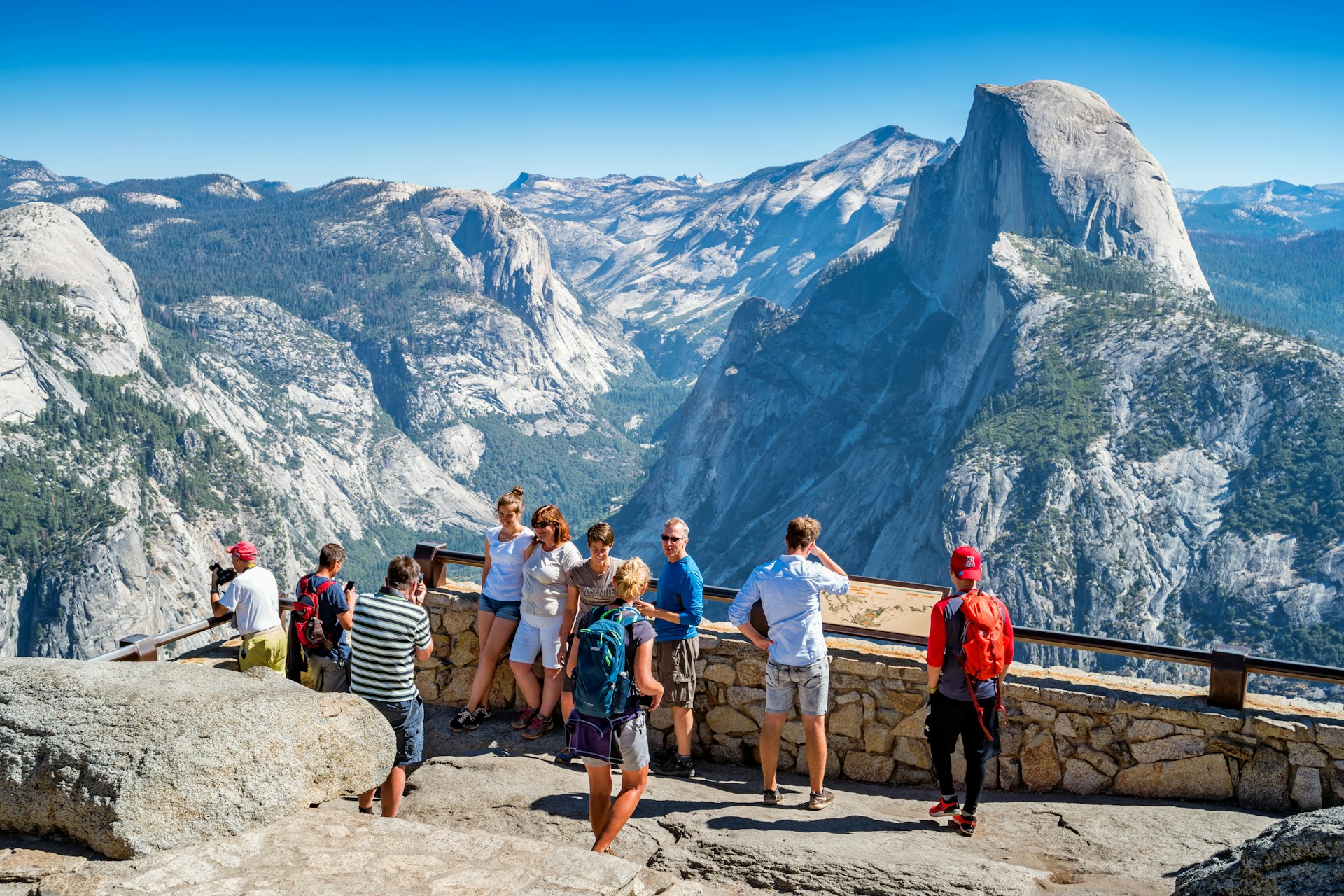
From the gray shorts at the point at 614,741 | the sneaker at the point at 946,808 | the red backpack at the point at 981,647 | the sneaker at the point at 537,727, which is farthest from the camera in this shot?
the sneaker at the point at 537,727

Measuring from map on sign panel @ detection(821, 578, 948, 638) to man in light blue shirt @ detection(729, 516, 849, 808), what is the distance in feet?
3.86

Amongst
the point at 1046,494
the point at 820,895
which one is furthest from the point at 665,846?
the point at 1046,494

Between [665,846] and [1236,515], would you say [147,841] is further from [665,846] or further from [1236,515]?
[1236,515]

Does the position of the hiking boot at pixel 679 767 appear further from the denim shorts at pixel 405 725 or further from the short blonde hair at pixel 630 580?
the short blonde hair at pixel 630 580

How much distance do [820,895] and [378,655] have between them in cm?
404

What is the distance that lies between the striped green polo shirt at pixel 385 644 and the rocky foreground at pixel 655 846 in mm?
1055

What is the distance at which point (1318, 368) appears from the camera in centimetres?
13500

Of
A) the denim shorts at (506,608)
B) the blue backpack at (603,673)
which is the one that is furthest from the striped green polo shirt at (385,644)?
the denim shorts at (506,608)

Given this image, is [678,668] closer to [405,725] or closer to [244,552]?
[405,725]

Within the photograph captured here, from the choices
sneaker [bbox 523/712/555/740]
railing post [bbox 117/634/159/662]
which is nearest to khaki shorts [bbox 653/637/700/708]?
sneaker [bbox 523/712/555/740]

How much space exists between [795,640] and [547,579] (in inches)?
105

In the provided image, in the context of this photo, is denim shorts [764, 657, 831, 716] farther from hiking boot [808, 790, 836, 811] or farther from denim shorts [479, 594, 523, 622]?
denim shorts [479, 594, 523, 622]

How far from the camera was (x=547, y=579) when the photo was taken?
1001cm

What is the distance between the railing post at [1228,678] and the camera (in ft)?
29.8
